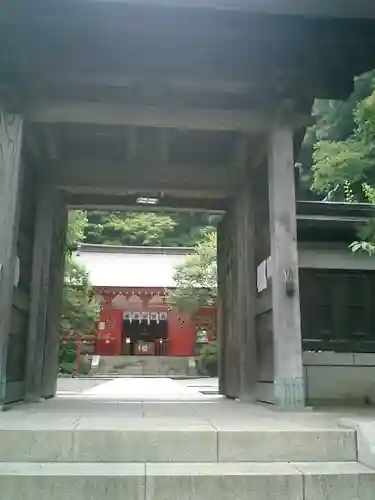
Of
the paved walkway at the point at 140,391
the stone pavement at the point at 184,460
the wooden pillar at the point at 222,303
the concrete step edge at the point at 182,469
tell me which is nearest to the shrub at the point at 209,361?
the paved walkway at the point at 140,391

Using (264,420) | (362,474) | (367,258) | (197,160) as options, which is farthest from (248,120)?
(362,474)

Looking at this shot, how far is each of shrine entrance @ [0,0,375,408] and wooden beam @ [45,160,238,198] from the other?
0.02 meters

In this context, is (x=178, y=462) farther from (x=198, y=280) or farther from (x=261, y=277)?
(x=198, y=280)

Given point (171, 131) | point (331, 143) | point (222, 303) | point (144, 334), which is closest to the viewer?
point (171, 131)

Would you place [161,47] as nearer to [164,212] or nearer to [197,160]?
[197,160]

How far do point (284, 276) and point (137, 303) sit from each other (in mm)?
23342

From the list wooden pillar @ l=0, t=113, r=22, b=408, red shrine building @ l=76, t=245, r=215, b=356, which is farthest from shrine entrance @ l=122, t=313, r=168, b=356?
wooden pillar @ l=0, t=113, r=22, b=408

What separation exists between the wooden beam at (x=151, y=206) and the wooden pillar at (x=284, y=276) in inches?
84.6

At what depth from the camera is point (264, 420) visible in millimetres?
3594

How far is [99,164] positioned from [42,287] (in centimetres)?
168

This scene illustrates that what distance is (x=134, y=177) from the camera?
649cm

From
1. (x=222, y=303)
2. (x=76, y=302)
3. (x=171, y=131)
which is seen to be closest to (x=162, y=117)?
(x=171, y=131)

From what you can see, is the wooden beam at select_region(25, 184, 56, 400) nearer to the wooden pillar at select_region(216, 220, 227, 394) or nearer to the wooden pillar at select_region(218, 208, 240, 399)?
the wooden pillar at select_region(218, 208, 240, 399)

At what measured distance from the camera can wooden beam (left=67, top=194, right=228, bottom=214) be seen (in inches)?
279
